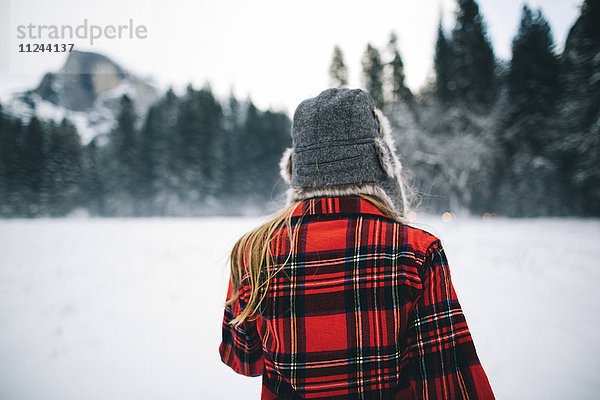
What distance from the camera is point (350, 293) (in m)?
0.99

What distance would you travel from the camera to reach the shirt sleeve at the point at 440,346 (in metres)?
0.85

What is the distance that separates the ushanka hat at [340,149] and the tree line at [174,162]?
16860 millimetres

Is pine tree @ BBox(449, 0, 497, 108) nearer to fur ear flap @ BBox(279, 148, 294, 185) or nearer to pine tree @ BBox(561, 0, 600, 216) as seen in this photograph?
pine tree @ BBox(561, 0, 600, 216)

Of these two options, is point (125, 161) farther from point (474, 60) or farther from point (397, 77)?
point (474, 60)

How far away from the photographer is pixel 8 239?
7.77m

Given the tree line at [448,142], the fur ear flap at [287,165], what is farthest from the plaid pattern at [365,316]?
the tree line at [448,142]

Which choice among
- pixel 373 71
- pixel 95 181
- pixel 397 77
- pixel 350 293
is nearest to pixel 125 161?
pixel 95 181

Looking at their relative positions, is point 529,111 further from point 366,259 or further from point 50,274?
point 50,274

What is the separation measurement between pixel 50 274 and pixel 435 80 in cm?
2549

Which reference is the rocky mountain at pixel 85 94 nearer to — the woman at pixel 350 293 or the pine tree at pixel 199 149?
the woman at pixel 350 293

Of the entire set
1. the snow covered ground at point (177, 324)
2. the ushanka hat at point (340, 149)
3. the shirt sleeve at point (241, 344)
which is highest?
the ushanka hat at point (340, 149)

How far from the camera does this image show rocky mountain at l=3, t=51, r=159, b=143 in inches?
470

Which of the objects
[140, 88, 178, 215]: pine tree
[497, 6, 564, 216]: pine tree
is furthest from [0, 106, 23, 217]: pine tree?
[497, 6, 564, 216]: pine tree

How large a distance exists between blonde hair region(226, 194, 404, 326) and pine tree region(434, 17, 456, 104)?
23.6 metres
